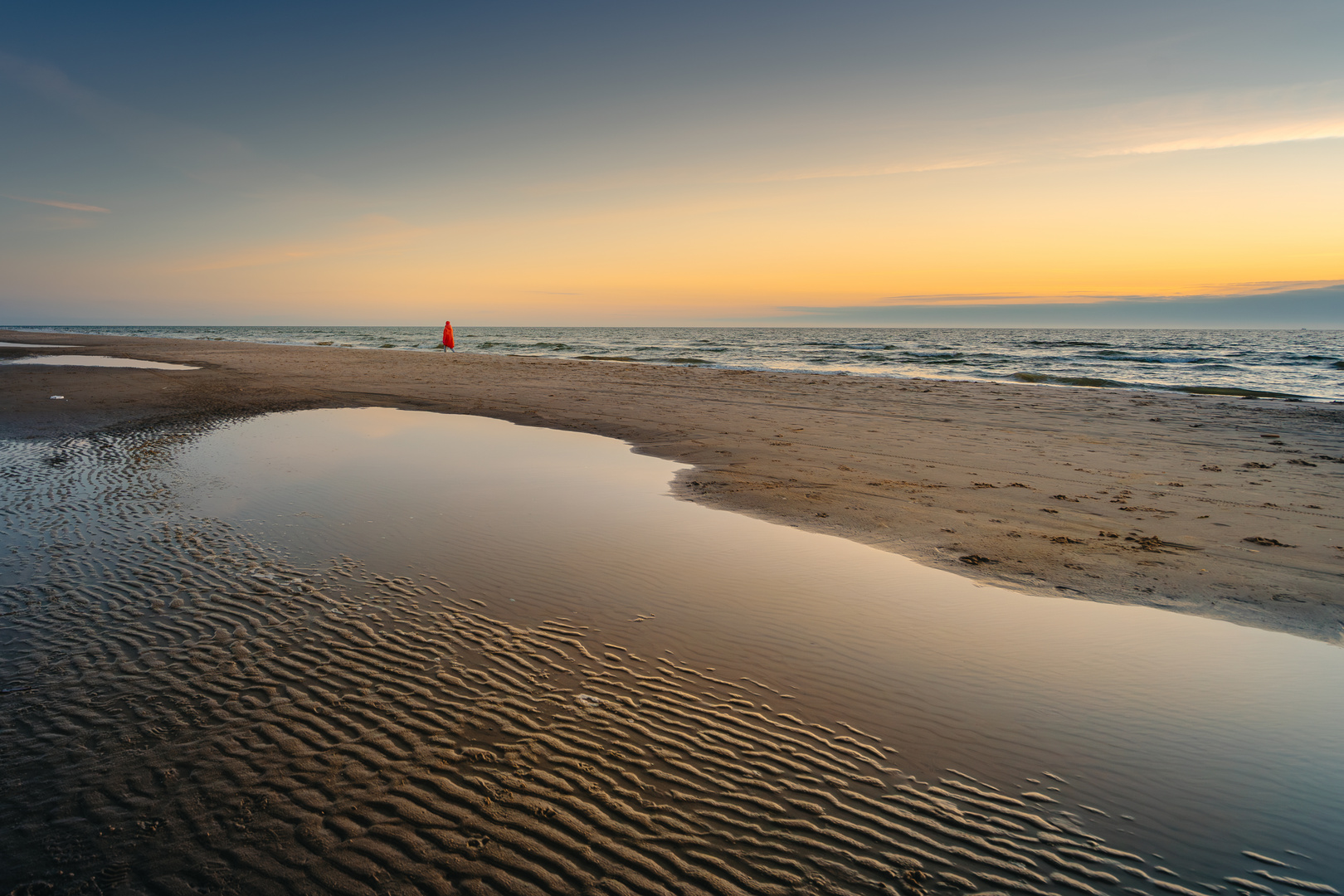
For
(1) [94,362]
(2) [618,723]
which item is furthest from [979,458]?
(1) [94,362]

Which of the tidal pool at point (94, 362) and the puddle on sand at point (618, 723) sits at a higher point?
the tidal pool at point (94, 362)

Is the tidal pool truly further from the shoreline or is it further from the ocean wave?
the ocean wave

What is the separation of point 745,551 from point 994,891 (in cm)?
437

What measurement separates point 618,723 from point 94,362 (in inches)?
1589

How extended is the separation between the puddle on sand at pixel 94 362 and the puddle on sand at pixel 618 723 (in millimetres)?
27679

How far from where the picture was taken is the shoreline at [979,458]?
6750mm

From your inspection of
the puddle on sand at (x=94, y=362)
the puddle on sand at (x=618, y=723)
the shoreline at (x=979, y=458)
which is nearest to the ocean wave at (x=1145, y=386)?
the shoreline at (x=979, y=458)

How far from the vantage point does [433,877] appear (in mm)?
2809

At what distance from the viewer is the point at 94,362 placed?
1253 inches

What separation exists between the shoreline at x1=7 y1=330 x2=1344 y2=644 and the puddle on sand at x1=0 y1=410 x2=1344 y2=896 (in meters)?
1.14

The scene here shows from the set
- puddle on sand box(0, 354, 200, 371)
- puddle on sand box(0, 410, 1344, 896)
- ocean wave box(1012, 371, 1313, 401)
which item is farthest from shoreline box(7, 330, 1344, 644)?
puddle on sand box(0, 354, 200, 371)

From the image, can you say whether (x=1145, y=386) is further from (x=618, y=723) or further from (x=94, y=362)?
(x=94, y=362)

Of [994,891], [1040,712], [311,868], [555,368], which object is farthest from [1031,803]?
[555,368]

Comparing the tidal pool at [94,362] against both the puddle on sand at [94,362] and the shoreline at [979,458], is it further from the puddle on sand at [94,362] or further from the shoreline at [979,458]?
the shoreline at [979,458]
